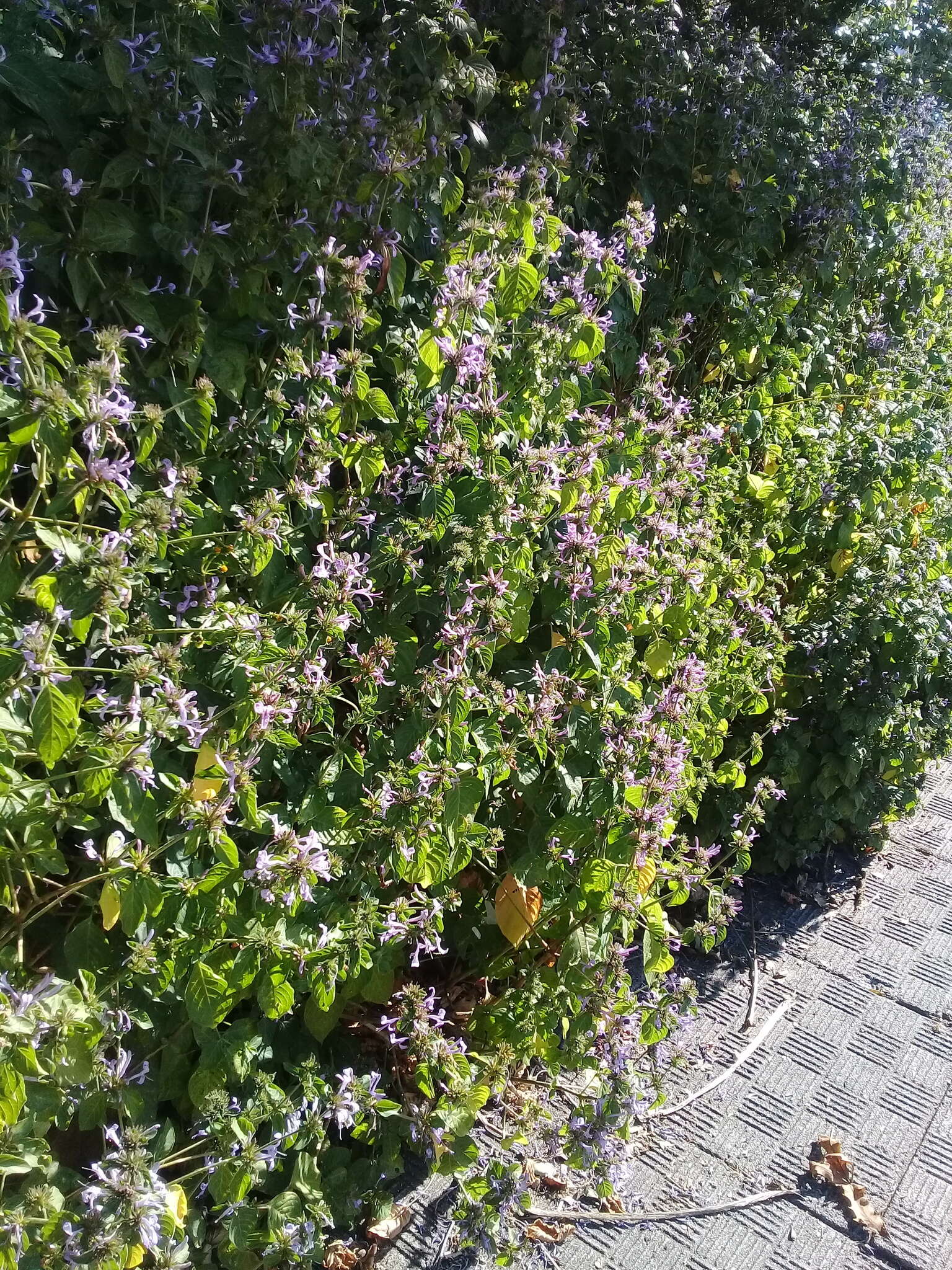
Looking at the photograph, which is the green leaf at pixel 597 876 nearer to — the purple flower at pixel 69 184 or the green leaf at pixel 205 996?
the green leaf at pixel 205 996

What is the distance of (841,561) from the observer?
393 cm

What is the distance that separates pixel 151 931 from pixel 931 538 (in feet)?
10.9

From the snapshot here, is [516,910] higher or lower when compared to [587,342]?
lower

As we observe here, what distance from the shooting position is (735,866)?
121 inches

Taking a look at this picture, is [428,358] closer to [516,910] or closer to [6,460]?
[6,460]

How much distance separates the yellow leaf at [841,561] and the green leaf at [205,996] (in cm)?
290

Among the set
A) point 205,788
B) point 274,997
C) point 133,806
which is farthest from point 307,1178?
point 133,806

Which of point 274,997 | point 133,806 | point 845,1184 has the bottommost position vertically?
point 845,1184

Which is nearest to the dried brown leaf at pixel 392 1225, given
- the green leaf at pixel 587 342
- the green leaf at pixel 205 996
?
the green leaf at pixel 205 996

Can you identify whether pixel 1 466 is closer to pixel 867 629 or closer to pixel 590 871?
pixel 590 871

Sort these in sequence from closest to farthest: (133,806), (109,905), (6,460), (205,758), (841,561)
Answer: (6,460) → (133,806) → (109,905) → (205,758) → (841,561)

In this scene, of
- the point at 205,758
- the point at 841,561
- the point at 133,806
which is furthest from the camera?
the point at 841,561

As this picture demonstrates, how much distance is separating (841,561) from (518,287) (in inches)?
83.8

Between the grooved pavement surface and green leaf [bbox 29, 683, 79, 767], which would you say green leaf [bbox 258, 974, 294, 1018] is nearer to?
green leaf [bbox 29, 683, 79, 767]
